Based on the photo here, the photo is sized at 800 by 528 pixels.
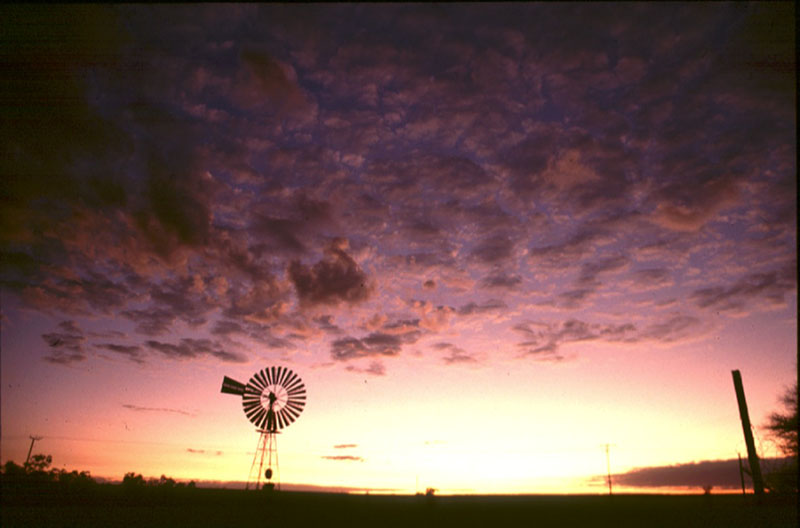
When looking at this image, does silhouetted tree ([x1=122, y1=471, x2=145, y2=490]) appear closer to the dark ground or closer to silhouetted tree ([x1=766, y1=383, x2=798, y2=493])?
the dark ground

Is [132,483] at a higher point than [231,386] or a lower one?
lower

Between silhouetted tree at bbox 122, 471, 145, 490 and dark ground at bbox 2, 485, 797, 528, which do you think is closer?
dark ground at bbox 2, 485, 797, 528

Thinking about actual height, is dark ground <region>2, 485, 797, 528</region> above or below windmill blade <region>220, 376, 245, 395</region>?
below

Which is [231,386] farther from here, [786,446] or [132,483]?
[786,446]

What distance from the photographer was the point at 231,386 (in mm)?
31406

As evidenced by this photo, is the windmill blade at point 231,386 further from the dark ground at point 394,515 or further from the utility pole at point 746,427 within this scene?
the utility pole at point 746,427

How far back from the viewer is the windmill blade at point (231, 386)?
31.2 m

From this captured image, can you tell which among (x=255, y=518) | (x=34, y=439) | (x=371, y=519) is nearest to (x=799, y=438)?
(x=371, y=519)

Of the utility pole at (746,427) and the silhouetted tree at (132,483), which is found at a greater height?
the utility pole at (746,427)

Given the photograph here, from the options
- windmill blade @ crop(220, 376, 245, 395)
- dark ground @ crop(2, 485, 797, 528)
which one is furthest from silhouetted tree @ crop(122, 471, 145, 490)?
dark ground @ crop(2, 485, 797, 528)

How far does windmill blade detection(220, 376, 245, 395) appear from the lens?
102ft

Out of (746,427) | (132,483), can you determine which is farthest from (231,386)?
(746,427)

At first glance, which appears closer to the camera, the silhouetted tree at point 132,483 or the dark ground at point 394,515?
the dark ground at point 394,515

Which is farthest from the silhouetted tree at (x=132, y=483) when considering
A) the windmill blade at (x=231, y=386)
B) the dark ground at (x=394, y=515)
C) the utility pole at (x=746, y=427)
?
the utility pole at (x=746, y=427)
